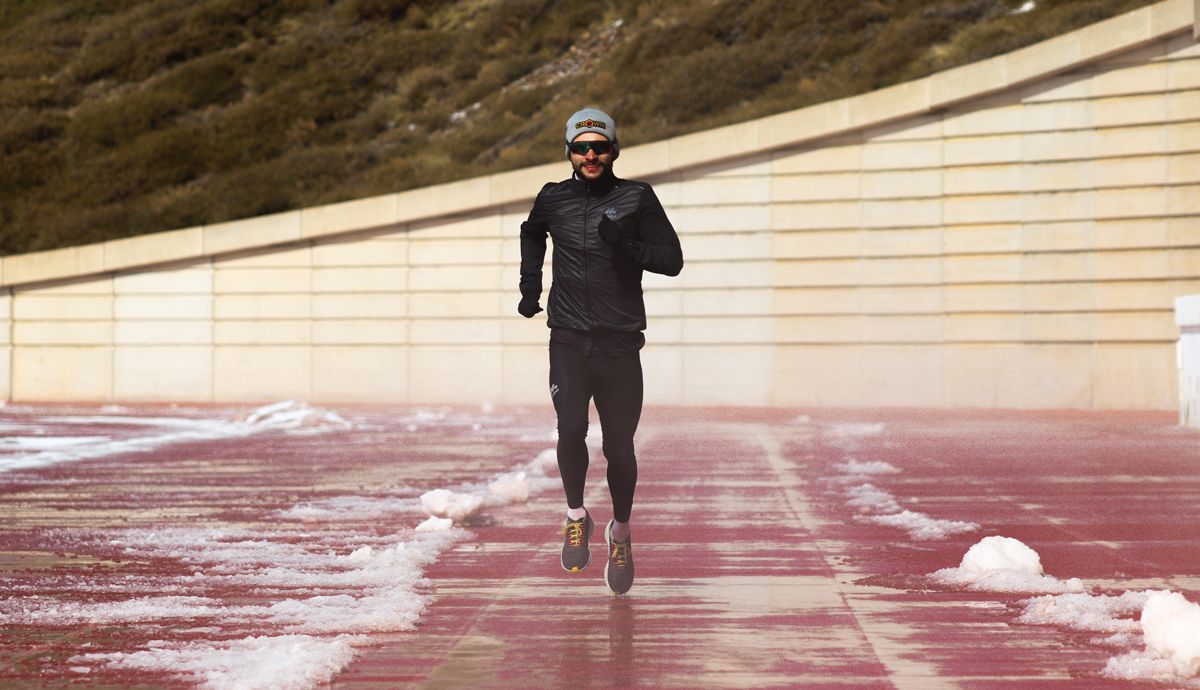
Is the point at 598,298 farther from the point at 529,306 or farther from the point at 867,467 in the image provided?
the point at 867,467

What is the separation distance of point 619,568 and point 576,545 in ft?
0.88

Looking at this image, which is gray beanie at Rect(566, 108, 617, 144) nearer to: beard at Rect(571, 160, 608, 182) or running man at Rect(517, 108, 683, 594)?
running man at Rect(517, 108, 683, 594)

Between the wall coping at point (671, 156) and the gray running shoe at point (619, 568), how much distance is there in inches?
897

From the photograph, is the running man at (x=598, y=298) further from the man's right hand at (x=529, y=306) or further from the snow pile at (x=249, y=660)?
the snow pile at (x=249, y=660)

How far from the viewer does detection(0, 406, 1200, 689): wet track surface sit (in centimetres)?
561

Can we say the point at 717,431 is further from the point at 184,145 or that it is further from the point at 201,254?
the point at 184,145

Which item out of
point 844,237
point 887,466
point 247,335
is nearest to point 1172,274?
point 844,237

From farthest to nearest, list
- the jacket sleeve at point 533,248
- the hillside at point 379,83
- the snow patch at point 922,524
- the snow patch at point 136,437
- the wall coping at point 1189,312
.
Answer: the hillside at point 379,83
the wall coping at point 1189,312
the snow patch at point 136,437
the snow patch at point 922,524
the jacket sleeve at point 533,248

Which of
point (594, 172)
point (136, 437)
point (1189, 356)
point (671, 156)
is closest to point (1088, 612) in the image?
point (594, 172)

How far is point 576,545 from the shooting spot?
732 centimetres

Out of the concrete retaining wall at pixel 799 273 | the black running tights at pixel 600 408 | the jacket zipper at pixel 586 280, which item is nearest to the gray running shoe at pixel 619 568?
the black running tights at pixel 600 408

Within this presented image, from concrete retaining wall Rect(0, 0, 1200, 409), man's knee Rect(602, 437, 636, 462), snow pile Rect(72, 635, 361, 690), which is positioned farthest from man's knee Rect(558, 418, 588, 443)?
concrete retaining wall Rect(0, 0, 1200, 409)

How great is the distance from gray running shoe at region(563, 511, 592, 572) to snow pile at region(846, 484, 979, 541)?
2.66 m

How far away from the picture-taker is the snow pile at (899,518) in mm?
9523
